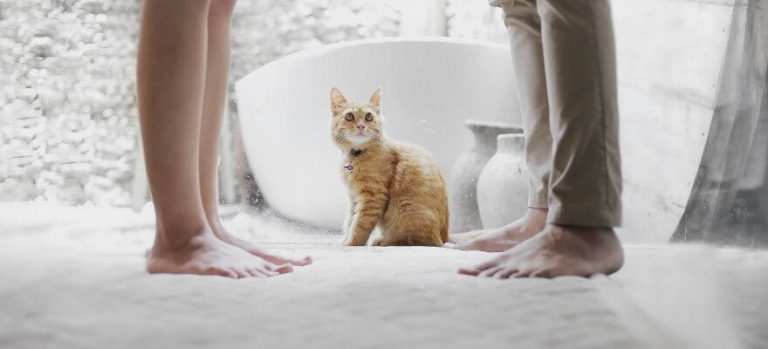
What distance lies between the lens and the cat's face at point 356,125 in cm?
164

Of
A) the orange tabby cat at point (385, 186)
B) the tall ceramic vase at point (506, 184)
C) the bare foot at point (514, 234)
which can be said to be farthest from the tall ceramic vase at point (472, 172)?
the bare foot at point (514, 234)

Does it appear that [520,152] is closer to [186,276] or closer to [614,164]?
[614,164]

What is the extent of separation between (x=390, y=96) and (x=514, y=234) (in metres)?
1.16

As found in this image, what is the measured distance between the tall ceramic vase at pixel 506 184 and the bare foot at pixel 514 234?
64 cm

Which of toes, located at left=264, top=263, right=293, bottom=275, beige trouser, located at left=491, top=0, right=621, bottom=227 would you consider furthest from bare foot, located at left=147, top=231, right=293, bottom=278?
beige trouser, located at left=491, top=0, right=621, bottom=227

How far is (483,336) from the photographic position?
0.52m

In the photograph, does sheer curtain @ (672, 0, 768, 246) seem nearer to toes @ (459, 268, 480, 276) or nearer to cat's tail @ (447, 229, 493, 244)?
cat's tail @ (447, 229, 493, 244)

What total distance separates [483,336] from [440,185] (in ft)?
3.57

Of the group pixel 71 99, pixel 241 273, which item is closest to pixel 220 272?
pixel 241 273

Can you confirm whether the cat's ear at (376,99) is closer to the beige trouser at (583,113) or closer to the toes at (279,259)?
the toes at (279,259)

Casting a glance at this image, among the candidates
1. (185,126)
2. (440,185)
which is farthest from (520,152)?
(185,126)

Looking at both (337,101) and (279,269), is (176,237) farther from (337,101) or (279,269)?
(337,101)

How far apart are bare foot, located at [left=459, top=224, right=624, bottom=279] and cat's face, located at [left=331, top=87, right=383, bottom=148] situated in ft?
2.89

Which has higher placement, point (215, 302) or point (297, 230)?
point (215, 302)
